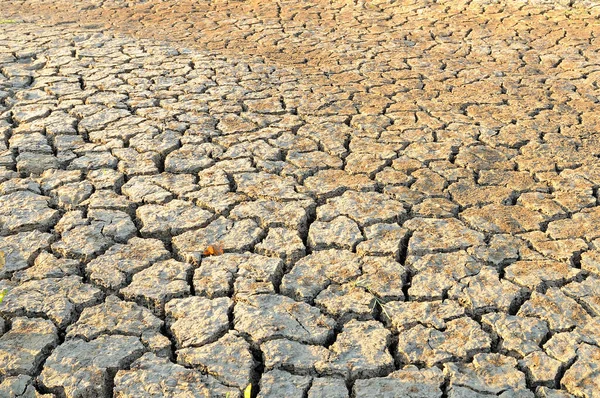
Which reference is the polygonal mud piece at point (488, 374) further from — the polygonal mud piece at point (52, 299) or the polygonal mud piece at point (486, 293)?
the polygonal mud piece at point (52, 299)

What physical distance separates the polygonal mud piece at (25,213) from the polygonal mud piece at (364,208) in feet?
3.93

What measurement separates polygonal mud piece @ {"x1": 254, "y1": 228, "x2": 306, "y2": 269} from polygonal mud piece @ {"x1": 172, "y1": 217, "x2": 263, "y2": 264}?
50 mm

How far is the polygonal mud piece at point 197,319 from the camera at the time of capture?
2280 mm

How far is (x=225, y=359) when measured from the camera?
2186mm

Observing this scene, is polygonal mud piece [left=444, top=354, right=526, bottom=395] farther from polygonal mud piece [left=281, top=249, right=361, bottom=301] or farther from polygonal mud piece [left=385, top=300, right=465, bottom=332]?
polygonal mud piece [left=281, top=249, right=361, bottom=301]

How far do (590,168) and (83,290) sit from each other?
2505 millimetres

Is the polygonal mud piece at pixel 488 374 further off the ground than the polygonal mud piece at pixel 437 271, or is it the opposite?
the polygonal mud piece at pixel 437 271

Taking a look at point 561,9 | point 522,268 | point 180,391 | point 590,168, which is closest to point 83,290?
point 180,391

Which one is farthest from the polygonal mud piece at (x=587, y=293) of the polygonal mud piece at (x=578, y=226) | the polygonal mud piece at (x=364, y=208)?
the polygonal mud piece at (x=364, y=208)

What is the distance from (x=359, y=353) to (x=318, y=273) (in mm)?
483

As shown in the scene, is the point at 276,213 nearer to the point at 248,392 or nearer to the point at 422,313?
the point at 422,313

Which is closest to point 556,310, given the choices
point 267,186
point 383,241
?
point 383,241

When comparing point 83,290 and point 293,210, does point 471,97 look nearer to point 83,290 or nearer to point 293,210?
point 293,210

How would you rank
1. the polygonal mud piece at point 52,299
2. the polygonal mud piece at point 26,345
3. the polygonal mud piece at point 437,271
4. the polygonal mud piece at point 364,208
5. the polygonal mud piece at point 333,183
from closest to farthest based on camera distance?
the polygonal mud piece at point 26,345 < the polygonal mud piece at point 52,299 < the polygonal mud piece at point 437,271 < the polygonal mud piece at point 364,208 < the polygonal mud piece at point 333,183
